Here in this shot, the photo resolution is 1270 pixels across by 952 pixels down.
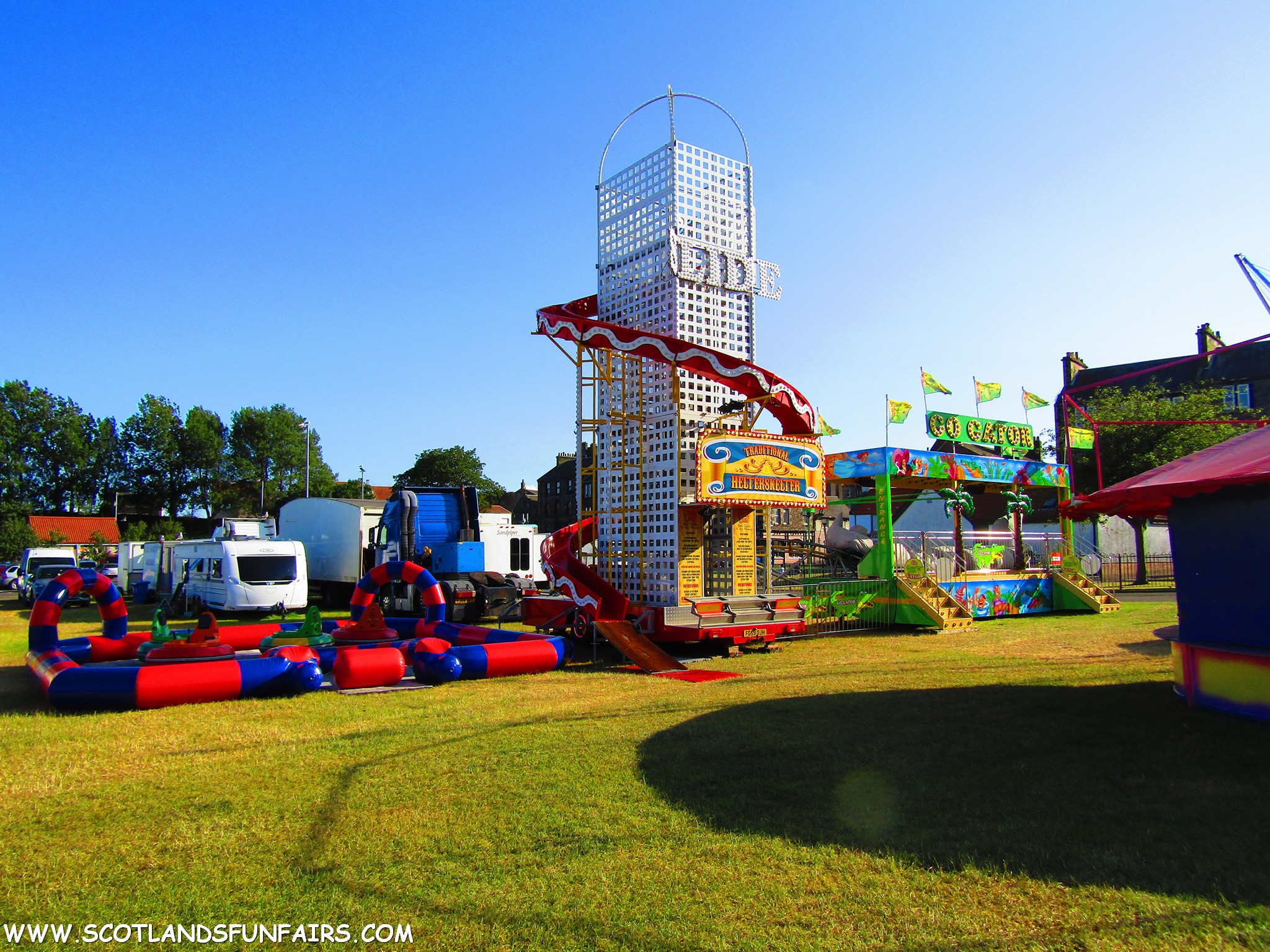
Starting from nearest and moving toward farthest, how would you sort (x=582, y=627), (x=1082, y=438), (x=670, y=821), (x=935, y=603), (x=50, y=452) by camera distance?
(x=670, y=821), (x=582, y=627), (x=935, y=603), (x=1082, y=438), (x=50, y=452)

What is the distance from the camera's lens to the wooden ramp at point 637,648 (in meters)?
11.5

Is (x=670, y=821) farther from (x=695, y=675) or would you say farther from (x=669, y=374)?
(x=669, y=374)

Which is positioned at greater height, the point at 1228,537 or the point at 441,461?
the point at 441,461

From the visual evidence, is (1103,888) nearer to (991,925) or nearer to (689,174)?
(991,925)

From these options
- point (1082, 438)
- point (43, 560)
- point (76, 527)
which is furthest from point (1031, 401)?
point (76, 527)

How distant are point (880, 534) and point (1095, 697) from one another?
9.37 metres

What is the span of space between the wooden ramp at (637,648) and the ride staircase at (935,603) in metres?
7.29

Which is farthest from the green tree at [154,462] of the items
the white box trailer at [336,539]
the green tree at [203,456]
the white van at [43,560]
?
the white box trailer at [336,539]

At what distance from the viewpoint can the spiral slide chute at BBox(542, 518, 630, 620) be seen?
1351 centimetres

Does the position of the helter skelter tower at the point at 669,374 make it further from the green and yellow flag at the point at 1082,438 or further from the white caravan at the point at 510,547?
the green and yellow flag at the point at 1082,438

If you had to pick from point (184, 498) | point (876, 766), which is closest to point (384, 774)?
point (876, 766)

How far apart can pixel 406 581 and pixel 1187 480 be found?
1117cm

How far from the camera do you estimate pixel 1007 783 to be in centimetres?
559

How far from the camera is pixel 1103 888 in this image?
3918 mm
